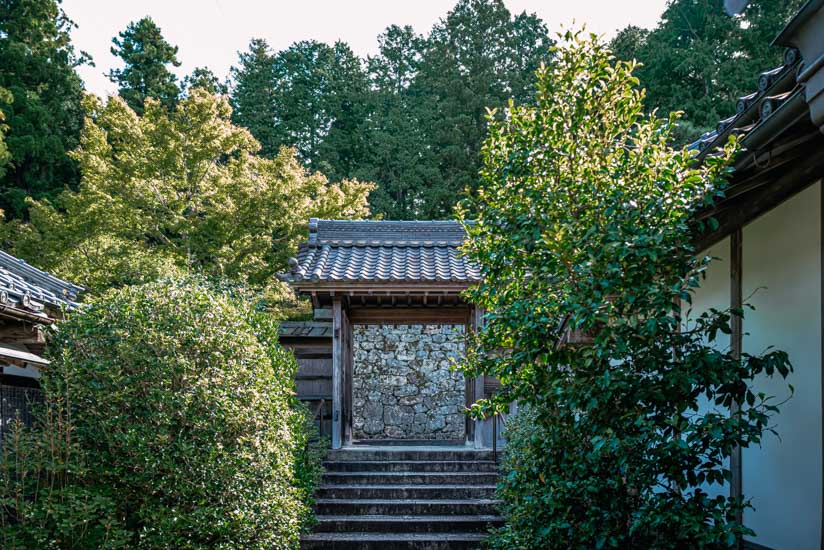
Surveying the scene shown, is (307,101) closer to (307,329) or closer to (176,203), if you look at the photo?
(176,203)

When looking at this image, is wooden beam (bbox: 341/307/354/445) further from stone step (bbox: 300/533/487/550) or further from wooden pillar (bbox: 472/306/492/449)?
stone step (bbox: 300/533/487/550)

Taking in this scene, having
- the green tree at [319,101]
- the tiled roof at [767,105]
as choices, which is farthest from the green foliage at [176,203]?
the tiled roof at [767,105]

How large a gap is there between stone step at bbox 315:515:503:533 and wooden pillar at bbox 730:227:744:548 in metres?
4.11

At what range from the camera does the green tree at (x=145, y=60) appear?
19609mm

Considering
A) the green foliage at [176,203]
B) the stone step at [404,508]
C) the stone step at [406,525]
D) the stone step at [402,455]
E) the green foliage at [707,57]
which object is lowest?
the stone step at [406,525]

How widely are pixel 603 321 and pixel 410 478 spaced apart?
6385mm

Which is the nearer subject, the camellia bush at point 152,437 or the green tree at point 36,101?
the camellia bush at point 152,437

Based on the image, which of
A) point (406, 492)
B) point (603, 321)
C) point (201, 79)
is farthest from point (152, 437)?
point (201, 79)

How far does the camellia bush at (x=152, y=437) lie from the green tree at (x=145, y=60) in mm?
14891

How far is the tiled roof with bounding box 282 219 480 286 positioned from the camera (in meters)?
10.1

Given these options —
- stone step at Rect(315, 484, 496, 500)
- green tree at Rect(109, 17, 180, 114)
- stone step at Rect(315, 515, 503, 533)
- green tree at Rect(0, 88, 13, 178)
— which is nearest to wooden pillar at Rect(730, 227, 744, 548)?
stone step at Rect(315, 515, 503, 533)

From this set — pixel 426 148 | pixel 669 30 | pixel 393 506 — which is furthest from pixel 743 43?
pixel 393 506

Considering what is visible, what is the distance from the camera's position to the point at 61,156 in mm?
17484

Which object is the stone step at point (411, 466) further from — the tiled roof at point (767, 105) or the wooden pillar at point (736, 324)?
the tiled roof at point (767, 105)
